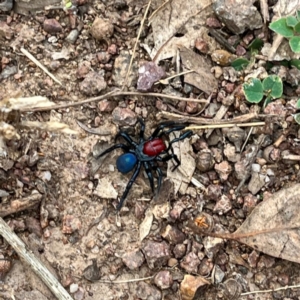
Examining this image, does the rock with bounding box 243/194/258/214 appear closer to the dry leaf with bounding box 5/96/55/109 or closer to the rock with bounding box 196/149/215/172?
the rock with bounding box 196/149/215/172

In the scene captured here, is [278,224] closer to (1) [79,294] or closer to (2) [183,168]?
(2) [183,168]

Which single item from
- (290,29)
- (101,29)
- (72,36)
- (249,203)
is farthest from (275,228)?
(72,36)

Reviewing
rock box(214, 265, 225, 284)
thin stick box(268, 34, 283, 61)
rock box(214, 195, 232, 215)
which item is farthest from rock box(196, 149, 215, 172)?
thin stick box(268, 34, 283, 61)

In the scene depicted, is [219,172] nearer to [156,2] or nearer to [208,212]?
[208,212]

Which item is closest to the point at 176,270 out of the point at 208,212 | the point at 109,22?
the point at 208,212

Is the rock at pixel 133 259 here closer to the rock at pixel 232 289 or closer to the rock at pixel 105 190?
the rock at pixel 105 190

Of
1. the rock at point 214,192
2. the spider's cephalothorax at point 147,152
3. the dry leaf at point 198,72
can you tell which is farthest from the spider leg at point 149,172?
the dry leaf at point 198,72

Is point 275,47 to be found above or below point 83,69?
above
